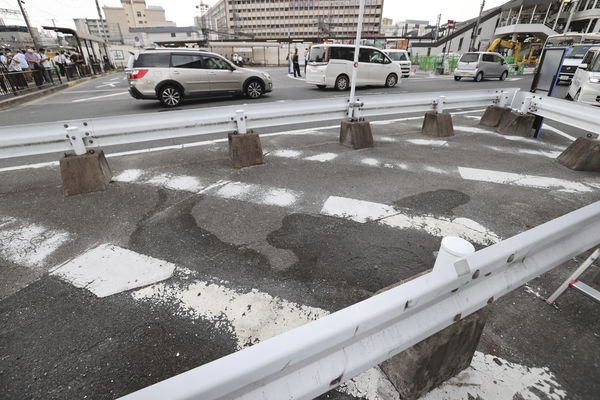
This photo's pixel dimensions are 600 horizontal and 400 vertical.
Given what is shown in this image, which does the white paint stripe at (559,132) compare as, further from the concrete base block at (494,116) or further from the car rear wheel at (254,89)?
the car rear wheel at (254,89)

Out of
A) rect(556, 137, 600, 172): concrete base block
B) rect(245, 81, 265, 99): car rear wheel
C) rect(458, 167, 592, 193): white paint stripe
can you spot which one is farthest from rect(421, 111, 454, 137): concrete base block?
rect(245, 81, 265, 99): car rear wheel

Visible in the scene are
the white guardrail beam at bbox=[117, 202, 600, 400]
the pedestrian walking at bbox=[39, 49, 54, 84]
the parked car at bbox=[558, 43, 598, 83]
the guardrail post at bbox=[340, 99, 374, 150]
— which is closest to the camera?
the white guardrail beam at bbox=[117, 202, 600, 400]

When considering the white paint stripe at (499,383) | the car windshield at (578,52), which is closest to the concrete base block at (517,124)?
the white paint stripe at (499,383)

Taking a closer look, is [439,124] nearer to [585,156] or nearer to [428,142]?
[428,142]

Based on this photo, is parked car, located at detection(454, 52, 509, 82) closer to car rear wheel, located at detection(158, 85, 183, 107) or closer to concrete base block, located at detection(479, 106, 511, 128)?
concrete base block, located at detection(479, 106, 511, 128)

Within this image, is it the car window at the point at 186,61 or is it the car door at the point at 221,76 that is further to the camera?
the car door at the point at 221,76

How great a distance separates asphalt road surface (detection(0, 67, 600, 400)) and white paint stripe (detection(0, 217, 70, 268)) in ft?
0.06

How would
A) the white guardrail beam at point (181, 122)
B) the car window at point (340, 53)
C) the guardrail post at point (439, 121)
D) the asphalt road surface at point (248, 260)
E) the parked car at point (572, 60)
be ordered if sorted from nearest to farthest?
1. the asphalt road surface at point (248, 260)
2. the white guardrail beam at point (181, 122)
3. the guardrail post at point (439, 121)
4. the car window at point (340, 53)
5. the parked car at point (572, 60)

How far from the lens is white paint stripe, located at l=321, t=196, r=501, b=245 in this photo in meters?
3.21

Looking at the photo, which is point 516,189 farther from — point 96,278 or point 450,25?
point 450,25

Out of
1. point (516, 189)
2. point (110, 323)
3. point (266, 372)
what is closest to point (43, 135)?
point (110, 323)

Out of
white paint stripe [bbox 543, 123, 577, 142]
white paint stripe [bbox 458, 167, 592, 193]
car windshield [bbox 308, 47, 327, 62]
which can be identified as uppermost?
car windshield [bbox 308, 47, 327, 62]

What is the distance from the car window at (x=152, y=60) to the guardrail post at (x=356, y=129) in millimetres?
7576

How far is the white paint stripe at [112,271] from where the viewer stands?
2.54 m
